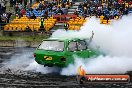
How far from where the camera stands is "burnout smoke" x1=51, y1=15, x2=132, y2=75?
19.7m

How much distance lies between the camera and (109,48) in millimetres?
21094

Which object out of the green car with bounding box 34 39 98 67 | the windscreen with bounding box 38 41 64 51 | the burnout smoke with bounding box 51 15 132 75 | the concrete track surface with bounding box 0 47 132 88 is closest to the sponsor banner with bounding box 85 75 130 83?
the concrete track surface with bounding box 0 47 132 88

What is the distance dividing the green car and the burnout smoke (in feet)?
1.11

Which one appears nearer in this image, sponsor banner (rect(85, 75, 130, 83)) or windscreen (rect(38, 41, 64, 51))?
sponsor banner (rect(85, 75, 130, 83))

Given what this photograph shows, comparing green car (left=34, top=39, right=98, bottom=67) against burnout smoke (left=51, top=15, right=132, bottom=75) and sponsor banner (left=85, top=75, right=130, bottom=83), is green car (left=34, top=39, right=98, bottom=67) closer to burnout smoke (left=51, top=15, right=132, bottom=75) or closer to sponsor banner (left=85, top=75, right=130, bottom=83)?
burnout smoke (left=51, top=15, right=132, bottom=75)

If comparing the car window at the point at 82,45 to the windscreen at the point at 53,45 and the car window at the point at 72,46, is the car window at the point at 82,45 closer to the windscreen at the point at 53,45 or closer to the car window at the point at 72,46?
the car window at the point at 72,46

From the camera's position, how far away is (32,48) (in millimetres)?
31609

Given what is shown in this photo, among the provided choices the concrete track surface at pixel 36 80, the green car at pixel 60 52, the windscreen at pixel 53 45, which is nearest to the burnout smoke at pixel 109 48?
the green car at pixel 60 52

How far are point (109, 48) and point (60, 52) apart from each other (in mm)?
3265

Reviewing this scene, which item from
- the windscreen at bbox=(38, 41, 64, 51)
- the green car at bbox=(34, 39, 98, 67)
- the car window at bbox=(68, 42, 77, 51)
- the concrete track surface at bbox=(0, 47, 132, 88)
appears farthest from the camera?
the car window at bbox=(68, 42, 77, 51)

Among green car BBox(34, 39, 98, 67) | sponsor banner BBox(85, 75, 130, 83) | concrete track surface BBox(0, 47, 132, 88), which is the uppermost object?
green car BBox(34, 39, 98, 67)

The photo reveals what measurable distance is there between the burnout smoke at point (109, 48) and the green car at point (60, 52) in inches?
13.4

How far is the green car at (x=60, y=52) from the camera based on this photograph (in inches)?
738

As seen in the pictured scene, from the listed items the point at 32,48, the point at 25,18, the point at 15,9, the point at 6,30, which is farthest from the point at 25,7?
the point at 32,48
